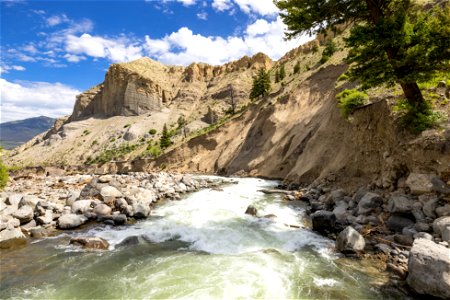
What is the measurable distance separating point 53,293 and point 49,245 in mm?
4999

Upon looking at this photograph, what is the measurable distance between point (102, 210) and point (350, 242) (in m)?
14.0

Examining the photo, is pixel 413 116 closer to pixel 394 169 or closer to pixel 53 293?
pixel 394 169

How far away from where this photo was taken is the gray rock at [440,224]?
31.1 feet

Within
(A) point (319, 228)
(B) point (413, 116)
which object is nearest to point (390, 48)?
(B) point (413, 116)

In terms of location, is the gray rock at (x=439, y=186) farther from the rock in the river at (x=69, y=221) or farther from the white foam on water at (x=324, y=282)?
the rock in the river at (x=69, y=221)

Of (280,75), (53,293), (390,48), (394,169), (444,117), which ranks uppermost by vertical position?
(280,75)

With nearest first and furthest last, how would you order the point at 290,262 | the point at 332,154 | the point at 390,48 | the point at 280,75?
the point at 290,262, the point at 390,48, the point at 332,154, the point at 280,75

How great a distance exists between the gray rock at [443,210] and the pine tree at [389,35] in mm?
5047

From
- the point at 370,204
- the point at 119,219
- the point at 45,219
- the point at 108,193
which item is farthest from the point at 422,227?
the point at 45,219

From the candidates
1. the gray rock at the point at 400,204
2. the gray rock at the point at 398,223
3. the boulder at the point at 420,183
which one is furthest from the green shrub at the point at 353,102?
the gray rock at the point at 398,223

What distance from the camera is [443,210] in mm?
10391

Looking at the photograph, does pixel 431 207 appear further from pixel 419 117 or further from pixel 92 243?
pixel 92 243

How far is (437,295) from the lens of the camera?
7.11 metres

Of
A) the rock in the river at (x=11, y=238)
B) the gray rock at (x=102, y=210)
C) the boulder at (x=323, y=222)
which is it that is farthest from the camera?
the gray rock at (x=102, y=210)
